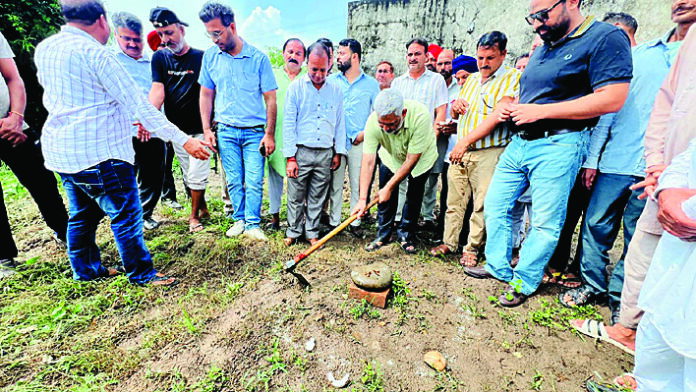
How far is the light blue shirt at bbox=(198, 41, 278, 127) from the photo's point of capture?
3.21m

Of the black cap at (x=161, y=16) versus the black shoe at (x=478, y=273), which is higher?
the black cap at (x=161, y=16)

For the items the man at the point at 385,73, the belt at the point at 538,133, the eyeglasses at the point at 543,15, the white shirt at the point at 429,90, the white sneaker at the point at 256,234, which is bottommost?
the white sneaker at the point at 256,234

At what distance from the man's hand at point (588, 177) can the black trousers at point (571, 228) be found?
109 mm

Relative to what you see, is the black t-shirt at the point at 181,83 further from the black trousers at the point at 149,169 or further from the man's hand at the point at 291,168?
the man's hand at the point at 291,168

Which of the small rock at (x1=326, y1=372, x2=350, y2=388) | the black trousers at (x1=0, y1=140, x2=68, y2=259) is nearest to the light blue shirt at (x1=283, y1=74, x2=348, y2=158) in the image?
the small rock at (x1=326, y1=372, x2=350, y2=388)

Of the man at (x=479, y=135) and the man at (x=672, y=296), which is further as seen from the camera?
the man at (x=479, y=135)

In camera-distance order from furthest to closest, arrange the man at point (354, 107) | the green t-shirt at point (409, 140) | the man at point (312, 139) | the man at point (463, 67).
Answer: the man at point (463, 67)
the man at point (354, 107)
the man at point (312, 139)
the green t-shirt at point (409, 140)

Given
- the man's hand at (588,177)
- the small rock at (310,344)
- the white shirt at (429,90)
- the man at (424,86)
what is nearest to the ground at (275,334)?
the small rock at (310,344)

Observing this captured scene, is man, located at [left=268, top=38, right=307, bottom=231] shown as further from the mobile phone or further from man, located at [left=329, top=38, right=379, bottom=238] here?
man, located at [left=329, top=38, right=379, bottom=238]

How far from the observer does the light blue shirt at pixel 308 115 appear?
125 inches

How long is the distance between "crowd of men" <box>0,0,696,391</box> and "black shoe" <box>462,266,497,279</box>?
0.02m

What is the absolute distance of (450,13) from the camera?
10.5m

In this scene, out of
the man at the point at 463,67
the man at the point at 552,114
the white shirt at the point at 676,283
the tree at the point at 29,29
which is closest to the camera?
the white shirt at the point at 676,283

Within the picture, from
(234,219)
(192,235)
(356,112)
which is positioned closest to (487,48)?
(356,112)
